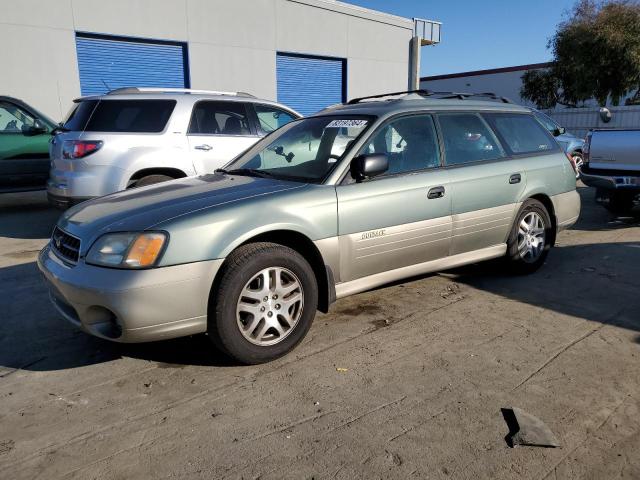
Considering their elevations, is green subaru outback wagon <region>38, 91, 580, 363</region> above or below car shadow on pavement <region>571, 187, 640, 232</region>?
above

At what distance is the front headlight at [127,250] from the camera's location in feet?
10.1

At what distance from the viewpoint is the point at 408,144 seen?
170 inches

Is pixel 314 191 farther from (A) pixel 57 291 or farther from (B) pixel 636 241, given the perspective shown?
(B) pixel 636 241

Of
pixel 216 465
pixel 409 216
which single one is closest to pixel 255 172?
pixel 409 216

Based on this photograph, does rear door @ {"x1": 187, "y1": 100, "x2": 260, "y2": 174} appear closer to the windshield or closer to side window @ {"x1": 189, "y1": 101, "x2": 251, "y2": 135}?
side window @ {"x1": 189, "y1": 101, "x2": 251, "y2": 135}

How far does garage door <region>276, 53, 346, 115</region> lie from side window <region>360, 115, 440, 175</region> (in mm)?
12987

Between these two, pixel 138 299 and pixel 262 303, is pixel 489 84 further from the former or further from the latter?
pixel 138 299

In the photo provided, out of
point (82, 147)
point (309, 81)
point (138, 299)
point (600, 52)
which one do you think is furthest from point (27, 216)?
point (600, 52)

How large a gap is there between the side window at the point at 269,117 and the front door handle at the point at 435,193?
3.89m

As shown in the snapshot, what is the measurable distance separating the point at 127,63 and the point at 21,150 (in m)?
5.46

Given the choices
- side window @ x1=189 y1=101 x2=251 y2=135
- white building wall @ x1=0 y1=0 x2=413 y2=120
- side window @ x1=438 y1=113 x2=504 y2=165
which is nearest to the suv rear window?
side window @ x1=189 y1=101 x2=251 y2=135

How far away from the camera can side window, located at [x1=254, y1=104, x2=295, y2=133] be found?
306 inches

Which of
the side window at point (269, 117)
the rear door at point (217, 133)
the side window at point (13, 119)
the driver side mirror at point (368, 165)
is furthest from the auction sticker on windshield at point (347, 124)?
the side window at point (13, 119)

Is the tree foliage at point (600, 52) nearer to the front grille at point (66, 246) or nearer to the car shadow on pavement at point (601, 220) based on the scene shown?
the car shadow on pavement at point (601, 220)
